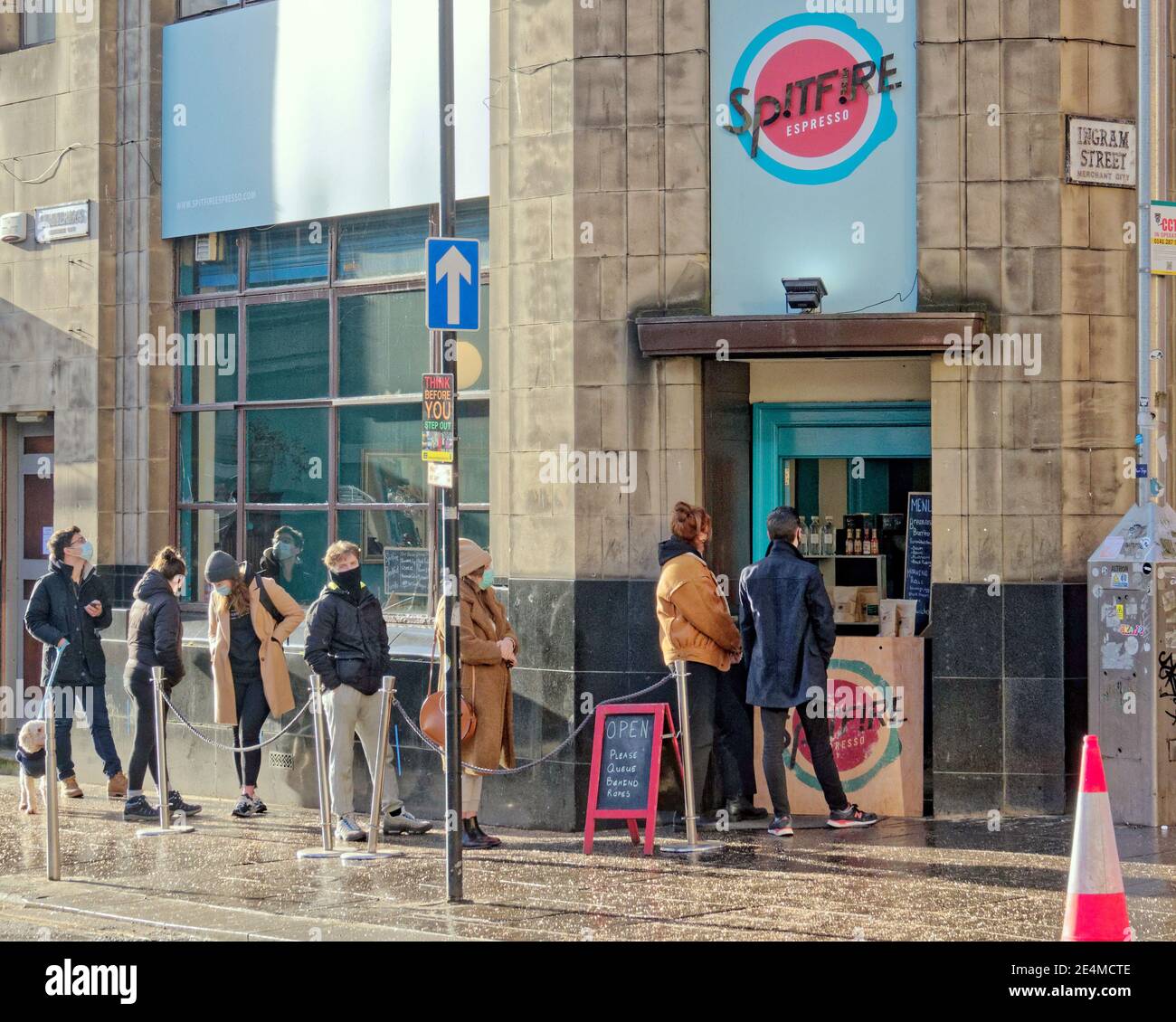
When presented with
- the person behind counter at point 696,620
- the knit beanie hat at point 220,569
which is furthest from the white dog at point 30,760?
the person behind counter at point 696,620

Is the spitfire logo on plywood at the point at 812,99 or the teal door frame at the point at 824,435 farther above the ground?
the spitfire logo on plywood at the point at 812,99

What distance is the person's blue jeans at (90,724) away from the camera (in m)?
13.7

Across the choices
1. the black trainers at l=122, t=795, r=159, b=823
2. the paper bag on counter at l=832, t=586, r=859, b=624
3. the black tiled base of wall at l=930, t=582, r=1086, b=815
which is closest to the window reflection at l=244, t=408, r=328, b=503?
the black trainers at l=122, t=795, r=159, b=823

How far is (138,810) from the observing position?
1267cm

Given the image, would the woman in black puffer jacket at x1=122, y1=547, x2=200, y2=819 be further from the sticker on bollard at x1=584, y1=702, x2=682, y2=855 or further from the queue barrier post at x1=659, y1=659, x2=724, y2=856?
the queue barrier post at x1=659, y1=659, x2=724, y2=856

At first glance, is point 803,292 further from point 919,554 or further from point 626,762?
point 626,762

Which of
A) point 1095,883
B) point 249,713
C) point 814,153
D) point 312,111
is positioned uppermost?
point 312,111

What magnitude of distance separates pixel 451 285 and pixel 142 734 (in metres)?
5.04

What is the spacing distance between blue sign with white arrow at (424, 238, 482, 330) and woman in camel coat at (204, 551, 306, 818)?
406 centimetres

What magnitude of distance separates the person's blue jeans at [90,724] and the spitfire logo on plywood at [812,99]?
6560 millimetres

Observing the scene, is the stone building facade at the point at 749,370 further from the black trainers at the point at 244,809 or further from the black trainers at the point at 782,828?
the black trainers at the point at 244,809

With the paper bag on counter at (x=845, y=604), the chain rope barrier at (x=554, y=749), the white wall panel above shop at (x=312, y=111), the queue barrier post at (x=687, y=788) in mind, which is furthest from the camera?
the white wall panel above shop at (x=312, y=111)

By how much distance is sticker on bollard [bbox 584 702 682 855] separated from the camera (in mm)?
10836

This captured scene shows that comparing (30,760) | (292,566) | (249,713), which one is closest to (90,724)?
(30,760)
